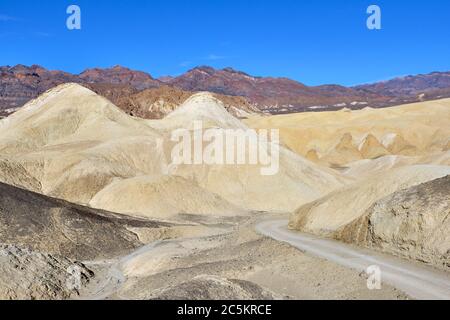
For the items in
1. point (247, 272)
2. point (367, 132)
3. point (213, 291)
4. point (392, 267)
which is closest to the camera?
point (213, 291)

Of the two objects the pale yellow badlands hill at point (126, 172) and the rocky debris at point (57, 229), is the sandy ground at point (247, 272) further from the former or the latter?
the pale yellow badlands hill at point (126, 172)

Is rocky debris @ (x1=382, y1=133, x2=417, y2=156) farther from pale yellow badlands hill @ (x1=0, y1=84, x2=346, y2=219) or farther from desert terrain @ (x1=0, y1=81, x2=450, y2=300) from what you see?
pale yellow badlands hill @ (x1=0, y1=84, x2=346, y2=219)

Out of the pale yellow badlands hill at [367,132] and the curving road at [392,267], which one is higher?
the pale yellow badlands hill at [367,132]

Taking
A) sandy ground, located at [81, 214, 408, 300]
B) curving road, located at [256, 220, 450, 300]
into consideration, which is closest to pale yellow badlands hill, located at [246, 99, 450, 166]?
sandy ground, located at [81, 214, 408, 300]

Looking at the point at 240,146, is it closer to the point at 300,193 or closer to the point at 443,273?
the point at 300,193

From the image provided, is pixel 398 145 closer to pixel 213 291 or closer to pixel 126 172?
pixel 126 172

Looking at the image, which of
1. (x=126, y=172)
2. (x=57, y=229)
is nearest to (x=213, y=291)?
(x=57, y=229)

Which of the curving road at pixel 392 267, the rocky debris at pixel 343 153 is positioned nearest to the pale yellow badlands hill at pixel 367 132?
the rocky debris at pixel 343 153
